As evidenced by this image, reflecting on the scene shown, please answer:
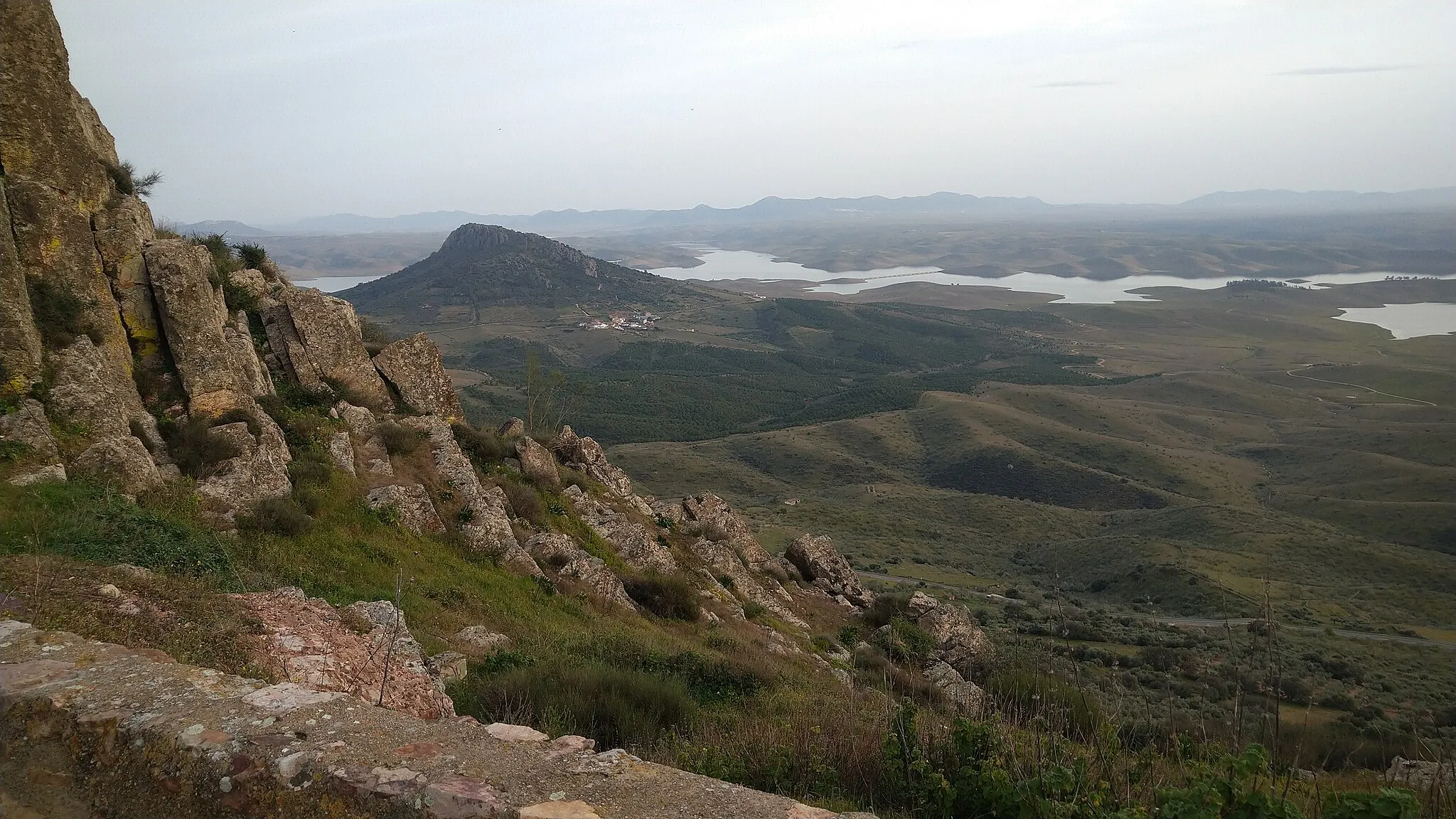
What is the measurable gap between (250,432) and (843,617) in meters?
16.9

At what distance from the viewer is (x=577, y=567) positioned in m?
15.8

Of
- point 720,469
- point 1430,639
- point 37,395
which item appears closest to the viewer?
point 37,395

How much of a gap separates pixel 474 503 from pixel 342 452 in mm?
2857

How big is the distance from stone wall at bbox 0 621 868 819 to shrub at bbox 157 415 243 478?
7.96 m

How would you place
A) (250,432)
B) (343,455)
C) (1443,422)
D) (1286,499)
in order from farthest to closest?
(1443,422), (1286,499), (343,455), (250,432)

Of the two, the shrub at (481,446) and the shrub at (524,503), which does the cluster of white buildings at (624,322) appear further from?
the shrub at (524,503)

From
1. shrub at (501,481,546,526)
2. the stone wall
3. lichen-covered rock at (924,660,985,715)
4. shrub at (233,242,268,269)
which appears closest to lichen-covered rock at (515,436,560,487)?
shrub at (501,481,546,526)

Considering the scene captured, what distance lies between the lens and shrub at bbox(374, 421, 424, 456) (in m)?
16.5

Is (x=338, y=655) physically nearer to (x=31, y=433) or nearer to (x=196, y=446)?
(x=31, y=433)

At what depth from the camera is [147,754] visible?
163 inches

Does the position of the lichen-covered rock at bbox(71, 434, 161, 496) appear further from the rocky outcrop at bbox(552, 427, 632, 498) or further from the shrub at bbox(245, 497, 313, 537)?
the rocky outcrop at bbox(552, 427, 632, 498)

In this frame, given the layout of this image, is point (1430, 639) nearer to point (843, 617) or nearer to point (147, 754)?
point (843, 617)

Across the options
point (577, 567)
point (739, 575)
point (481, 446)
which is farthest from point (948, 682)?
point (481, 446)

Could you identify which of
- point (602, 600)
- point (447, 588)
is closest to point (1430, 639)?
point (602, 600)
